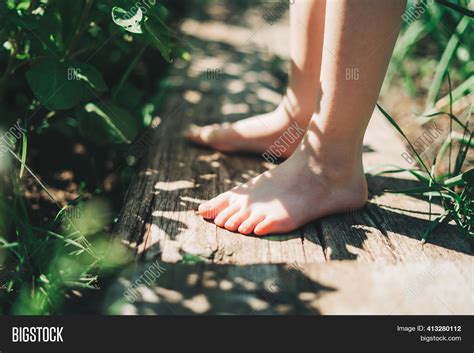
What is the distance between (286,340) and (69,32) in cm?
116

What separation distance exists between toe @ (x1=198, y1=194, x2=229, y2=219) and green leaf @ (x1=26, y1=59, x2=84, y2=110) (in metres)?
0.48

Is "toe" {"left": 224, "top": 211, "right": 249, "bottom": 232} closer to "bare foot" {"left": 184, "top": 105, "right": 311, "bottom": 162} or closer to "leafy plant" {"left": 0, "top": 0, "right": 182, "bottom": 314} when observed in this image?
"leafy plant" {"left": 0, "top": 0, "right": 182, "bottom": 314}

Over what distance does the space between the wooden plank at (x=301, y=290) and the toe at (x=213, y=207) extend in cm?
15

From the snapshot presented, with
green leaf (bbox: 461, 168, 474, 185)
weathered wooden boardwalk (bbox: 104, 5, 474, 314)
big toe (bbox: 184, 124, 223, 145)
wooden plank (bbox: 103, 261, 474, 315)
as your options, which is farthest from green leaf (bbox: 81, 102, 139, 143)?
green leaf (bbox: 461, 168, 474, 185)

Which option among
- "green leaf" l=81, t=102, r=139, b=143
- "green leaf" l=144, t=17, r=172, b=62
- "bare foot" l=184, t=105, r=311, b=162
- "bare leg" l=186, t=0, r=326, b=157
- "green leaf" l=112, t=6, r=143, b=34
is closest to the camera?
"green leaf" l=112, t=6, r=143, b=34

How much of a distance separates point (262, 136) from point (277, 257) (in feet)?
2.04

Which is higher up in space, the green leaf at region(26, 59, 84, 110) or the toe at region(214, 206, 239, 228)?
the green leaf at region(26, 59, 84, 110)

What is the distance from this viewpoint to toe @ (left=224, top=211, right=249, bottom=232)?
142cm

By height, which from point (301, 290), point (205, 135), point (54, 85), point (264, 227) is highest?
point (205, 135)

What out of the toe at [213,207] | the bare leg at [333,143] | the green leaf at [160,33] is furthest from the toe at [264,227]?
the green leaf at [160,33]

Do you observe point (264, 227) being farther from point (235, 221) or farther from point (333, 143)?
point (333, 143)

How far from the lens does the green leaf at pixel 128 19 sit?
49.8 inches

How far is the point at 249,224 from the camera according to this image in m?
1.41

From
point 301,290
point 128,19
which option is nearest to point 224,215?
point 301,290
